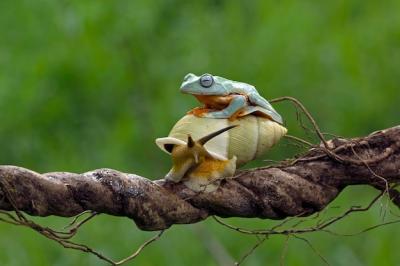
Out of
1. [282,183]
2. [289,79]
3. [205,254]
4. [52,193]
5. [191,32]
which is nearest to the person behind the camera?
[52,193]

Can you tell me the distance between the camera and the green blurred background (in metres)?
4.33

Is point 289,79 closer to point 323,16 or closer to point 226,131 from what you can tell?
point 323,16

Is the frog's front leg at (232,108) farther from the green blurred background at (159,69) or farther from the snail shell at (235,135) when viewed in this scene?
the green blurred background at (159,69)

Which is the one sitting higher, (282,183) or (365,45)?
(282,183)

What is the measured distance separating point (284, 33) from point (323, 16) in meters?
0.35

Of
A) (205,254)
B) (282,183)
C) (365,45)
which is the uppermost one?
(282,183)

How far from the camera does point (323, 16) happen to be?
16.1 ft

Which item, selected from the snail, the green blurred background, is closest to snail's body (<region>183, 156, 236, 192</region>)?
the snail

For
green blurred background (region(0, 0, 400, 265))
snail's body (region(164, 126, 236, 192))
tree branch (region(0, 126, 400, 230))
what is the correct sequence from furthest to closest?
green blurred background (region(0, 0, 400, 265)), snail's body (region(164, 126, 236, 192)), tree branch (region(0, 126, 400, 230))

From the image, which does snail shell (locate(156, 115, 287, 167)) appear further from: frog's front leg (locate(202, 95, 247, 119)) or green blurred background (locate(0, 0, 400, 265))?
green blurred background (locate(0, 0, 400, 265))

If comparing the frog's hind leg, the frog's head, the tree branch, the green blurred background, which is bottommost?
the green blurred background

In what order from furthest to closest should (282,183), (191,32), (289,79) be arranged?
(191,32), (289,79), (282,183)

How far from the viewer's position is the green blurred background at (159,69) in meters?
4.33

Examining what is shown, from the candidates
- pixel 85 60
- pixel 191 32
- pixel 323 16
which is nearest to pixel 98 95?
pixel 85 60
